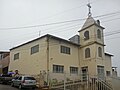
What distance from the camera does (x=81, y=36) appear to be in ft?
126

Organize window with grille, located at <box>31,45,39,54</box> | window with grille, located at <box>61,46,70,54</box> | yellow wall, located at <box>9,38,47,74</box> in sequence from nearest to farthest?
yellow wall, located at <box>9,38,47,74</box>, window with grille, located at <box>31,45,39,54</box>, window with grille, located at <box>61,46,70,54</box>

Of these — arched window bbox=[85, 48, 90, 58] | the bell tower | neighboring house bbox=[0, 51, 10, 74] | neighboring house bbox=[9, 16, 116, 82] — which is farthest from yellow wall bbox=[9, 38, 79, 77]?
neighboring house bbox=[0, 51, 10, 74]

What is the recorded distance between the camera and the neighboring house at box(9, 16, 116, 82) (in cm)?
3102

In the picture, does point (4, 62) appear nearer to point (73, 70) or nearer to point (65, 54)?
point (73, 70)

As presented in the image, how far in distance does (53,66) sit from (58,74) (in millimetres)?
1406

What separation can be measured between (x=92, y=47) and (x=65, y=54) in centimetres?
503

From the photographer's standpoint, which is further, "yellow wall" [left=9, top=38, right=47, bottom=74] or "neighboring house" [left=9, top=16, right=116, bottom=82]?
"yellow wall" [left=9, top=38, right=47, bottom=74]

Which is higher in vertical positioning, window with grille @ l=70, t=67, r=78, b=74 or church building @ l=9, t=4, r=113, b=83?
church building @ l=9, t=4, r=113, b=83

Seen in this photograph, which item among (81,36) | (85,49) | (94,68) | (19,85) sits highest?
(81,36)

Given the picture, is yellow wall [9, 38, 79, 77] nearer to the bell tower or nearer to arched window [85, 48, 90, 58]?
the bell tower

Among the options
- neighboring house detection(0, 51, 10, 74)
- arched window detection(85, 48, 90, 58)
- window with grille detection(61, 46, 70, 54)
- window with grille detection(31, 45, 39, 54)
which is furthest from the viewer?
neighboring house detection(0, 51, 10, 74)

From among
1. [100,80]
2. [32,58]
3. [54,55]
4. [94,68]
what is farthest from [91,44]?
[100,80]

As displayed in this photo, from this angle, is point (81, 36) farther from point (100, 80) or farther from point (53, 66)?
point (100, 80)

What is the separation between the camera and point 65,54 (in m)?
33.6
